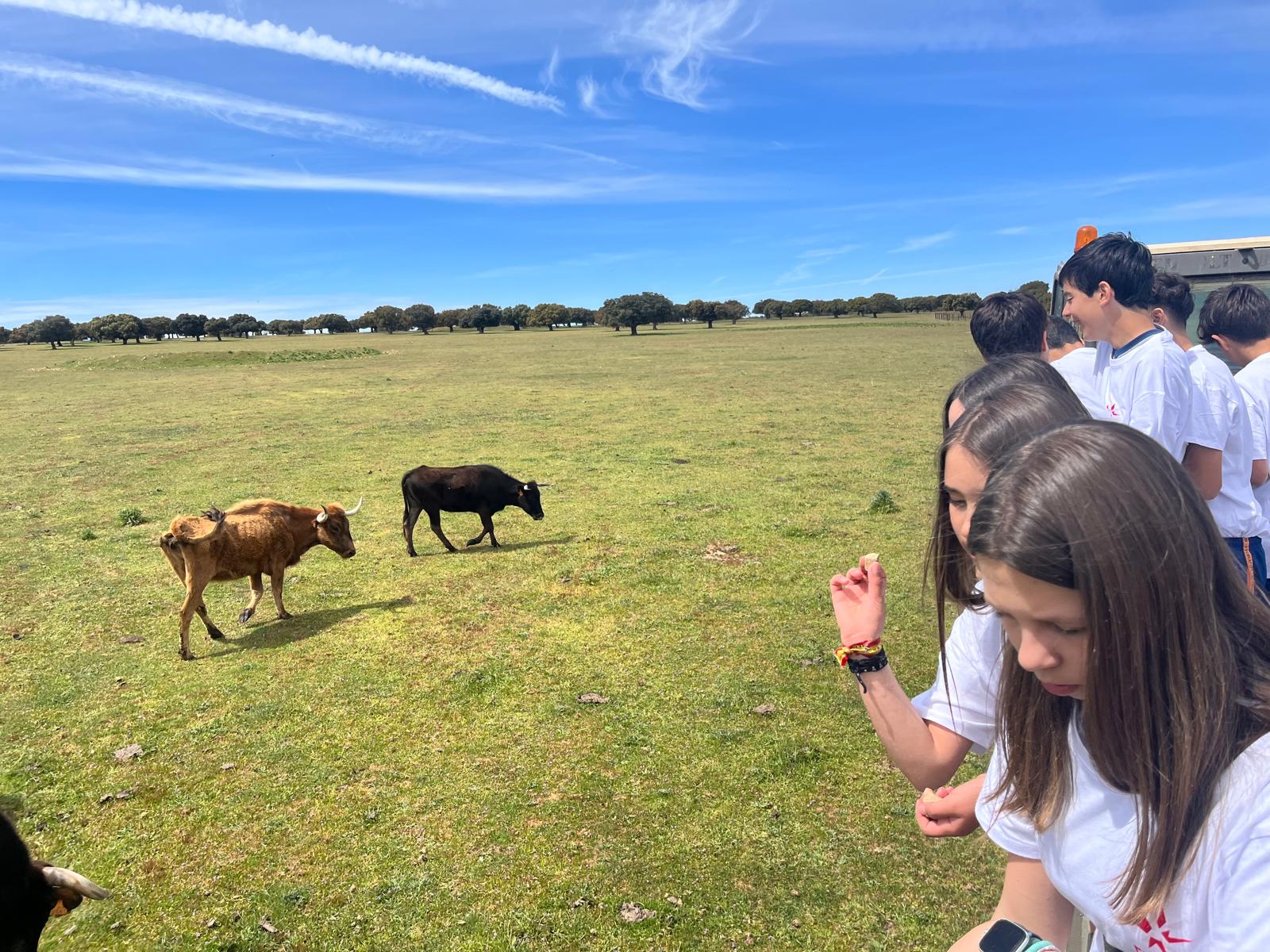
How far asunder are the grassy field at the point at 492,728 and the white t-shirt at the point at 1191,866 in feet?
7.48

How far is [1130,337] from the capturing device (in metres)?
3.69

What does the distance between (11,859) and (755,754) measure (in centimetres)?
390

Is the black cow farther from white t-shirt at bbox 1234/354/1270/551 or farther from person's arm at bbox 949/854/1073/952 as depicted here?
person's arm at bbox 949/854/1073/952

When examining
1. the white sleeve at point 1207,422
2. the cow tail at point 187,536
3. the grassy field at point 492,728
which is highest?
the white sleeve at point 1207,422

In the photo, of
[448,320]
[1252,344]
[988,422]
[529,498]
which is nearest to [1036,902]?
[988,422]

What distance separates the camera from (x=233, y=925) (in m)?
3.65

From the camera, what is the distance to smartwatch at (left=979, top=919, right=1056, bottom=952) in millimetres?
1389

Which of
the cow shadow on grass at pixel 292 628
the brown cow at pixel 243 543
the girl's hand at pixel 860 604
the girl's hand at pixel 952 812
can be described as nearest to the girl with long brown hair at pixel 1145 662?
the girl's hand at pixel 952 812

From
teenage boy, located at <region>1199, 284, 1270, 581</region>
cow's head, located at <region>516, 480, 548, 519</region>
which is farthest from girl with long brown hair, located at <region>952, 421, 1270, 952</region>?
cow's head, located at <region>516, 480, 548, 519</region>

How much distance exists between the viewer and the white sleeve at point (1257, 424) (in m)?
3.96

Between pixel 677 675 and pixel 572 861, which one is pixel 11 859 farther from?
pixel 677 675

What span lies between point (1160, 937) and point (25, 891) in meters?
4.12

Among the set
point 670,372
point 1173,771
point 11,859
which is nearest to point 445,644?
point 11,859

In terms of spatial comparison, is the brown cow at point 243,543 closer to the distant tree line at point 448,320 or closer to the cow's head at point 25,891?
the cow's head at point 25,891
